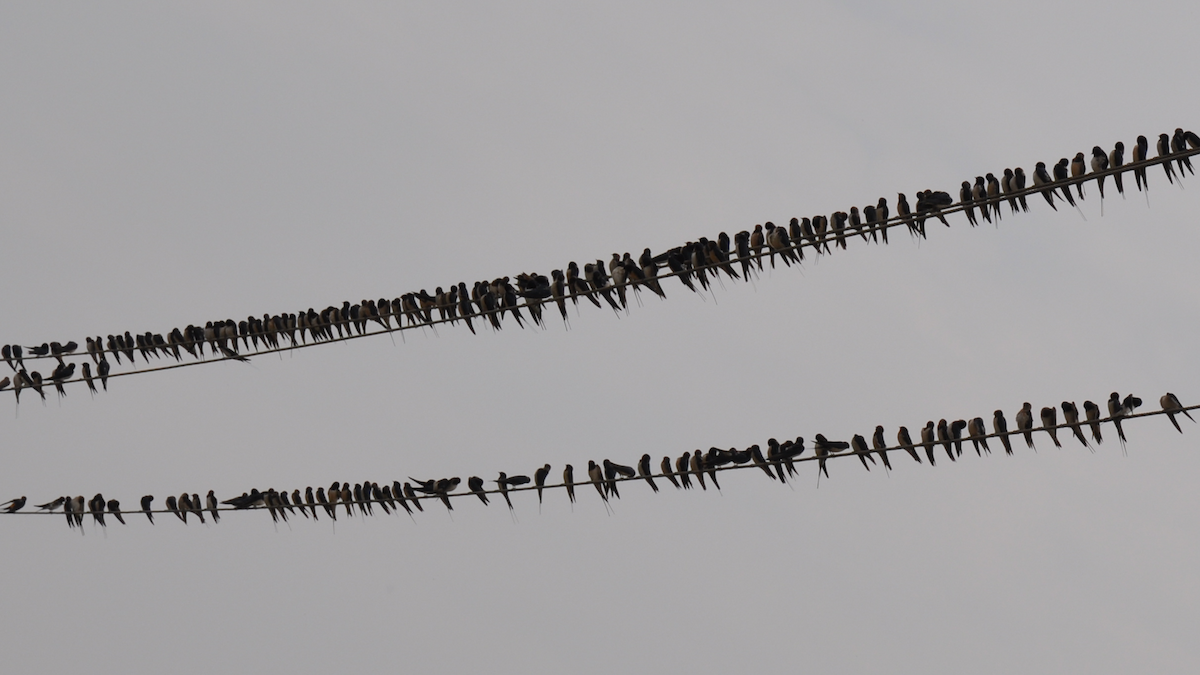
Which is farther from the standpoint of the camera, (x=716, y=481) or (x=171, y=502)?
(x=171, y=502)

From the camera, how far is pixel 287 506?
18.3 meters

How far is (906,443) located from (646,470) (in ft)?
11.8

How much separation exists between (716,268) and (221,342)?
7402mm

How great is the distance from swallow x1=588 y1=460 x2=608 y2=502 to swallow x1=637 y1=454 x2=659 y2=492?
18.2 inches

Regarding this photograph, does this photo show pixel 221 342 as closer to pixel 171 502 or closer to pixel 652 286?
pixel 171 502

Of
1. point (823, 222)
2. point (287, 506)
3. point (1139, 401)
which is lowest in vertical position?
point (1139, 401)

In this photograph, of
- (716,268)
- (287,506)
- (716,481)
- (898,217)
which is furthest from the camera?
(287,506)

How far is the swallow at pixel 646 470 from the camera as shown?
15.6m

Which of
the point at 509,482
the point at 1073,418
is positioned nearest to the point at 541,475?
the point at 509,482

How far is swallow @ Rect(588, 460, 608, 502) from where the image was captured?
1655cm

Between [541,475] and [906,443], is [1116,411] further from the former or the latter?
[541,475]

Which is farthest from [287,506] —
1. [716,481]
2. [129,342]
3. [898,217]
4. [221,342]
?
[898,217]

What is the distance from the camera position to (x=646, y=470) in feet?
56.8

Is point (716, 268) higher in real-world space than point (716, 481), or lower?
higher
